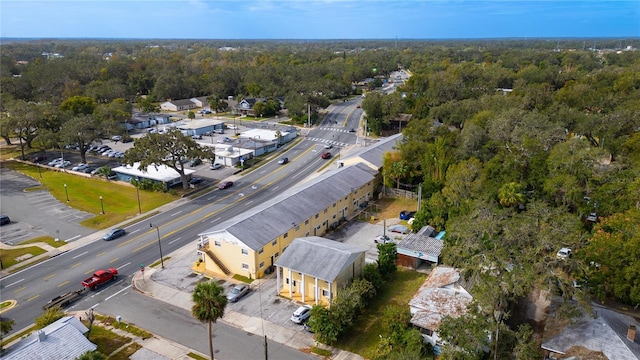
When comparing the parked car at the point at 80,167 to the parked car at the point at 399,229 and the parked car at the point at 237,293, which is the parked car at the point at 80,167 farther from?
the parked car at the point at 399,229

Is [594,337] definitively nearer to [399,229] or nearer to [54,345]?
[399,229]

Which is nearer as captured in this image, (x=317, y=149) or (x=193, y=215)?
(x=193, y=215)

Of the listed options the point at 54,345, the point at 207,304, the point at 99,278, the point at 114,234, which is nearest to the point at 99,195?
the point at 114,234

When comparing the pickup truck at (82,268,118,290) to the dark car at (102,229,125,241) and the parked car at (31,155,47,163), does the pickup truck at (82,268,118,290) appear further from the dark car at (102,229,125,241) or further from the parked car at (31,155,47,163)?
the parked car at (31,155,47,163)

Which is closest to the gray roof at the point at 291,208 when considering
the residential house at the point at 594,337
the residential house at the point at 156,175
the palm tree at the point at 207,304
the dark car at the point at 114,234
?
the palm tree at the point at 207,304

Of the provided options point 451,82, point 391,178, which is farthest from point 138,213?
point 451,82

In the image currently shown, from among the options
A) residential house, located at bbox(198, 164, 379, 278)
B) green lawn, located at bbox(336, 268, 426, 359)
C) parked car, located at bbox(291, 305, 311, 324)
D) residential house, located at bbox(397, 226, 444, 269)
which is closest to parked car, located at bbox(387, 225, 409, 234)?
residential house, located at bbox(397, 226, 444, 269)

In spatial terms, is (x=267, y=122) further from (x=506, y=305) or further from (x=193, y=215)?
(x=506, y=305)
